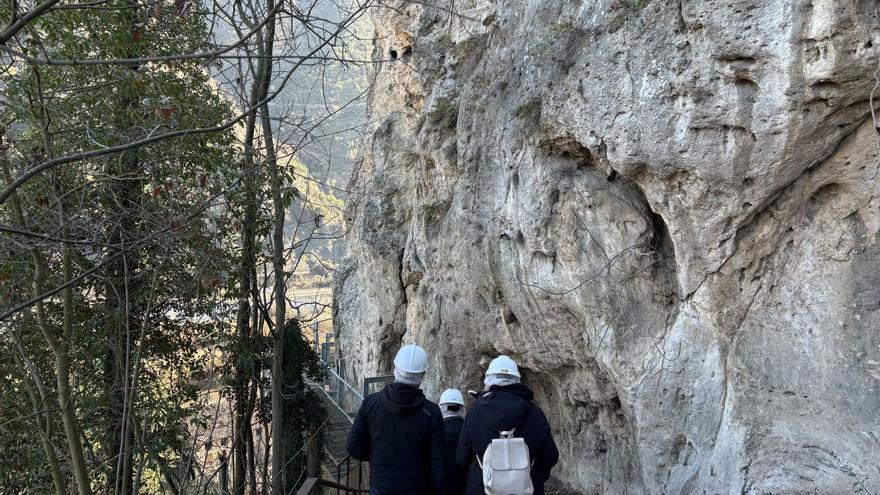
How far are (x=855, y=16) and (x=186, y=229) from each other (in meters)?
5.00

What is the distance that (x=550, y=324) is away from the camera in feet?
23.4

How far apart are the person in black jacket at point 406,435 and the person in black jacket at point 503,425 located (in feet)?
0.57

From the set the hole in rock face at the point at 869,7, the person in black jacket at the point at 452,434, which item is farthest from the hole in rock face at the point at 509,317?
the hole in rock face at the point at 869,7

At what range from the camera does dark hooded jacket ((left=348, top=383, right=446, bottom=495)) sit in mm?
3691

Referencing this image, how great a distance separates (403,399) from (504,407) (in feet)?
1.97

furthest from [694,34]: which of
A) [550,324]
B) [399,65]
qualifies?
[399,65]

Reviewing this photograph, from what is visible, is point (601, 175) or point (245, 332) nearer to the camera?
point (601, 175)

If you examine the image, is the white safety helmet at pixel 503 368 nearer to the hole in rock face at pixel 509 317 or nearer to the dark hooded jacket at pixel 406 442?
the dark hooded jacket at pixel 406 442

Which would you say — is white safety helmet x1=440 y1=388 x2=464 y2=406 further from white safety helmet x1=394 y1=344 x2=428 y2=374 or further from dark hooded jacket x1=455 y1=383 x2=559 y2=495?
white safety helmet x1=394 y1=344 x2=428 y2=374

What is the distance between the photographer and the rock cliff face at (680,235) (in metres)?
4.30

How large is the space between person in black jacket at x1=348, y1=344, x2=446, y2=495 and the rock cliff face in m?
2.51

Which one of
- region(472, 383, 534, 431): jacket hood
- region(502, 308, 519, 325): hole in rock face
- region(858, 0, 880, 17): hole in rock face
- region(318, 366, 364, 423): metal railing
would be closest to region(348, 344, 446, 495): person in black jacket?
region(472, 383, 534, 431): jacket hood

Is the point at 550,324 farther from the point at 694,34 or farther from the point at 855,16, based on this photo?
the point at 855,16

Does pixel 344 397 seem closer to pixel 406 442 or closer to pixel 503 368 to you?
pixel 406 442
